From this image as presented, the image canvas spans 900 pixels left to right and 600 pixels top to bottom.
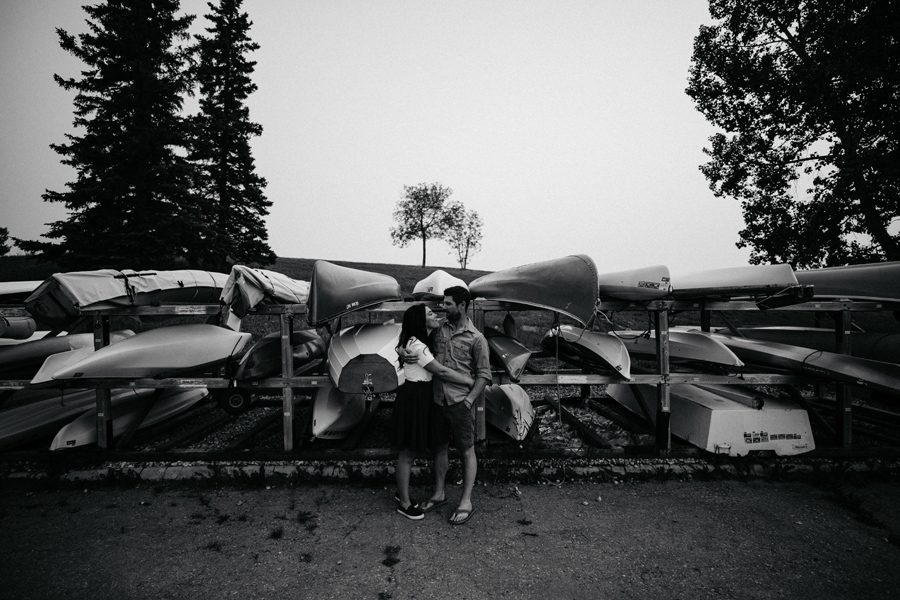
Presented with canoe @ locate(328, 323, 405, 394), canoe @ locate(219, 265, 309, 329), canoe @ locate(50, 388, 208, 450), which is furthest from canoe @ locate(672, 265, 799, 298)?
canoe @ locate(50, 388, 208, 450)

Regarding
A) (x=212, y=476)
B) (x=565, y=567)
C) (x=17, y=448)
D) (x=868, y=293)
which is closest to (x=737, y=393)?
(x=868, y=293)

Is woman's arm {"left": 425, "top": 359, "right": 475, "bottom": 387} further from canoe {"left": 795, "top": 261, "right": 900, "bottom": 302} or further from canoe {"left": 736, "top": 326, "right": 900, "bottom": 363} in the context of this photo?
canoe {"left": 736, "top": 326, "right": 900, "bottom": 363}

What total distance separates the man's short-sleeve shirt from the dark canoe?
139 cm

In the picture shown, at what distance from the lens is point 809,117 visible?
13445 millimetres

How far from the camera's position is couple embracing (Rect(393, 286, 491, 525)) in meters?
3.54

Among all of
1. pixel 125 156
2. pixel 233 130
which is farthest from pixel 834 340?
pixel 233 130

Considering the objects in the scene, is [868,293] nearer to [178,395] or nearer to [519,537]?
[519,537]

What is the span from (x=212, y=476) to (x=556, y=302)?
412cm

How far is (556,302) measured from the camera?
438 centimetres

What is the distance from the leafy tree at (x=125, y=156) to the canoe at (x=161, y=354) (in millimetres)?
11346

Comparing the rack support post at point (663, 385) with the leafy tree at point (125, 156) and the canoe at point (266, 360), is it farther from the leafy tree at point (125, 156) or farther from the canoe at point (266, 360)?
the leafy tree at point (125, 156)

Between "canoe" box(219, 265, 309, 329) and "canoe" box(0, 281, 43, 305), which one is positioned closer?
"canoe" box(219, 265, 309, 329)

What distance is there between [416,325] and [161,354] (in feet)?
11.6

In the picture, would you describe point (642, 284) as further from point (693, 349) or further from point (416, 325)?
point (416, 325)
